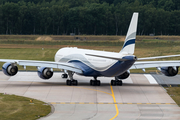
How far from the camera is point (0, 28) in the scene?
158m

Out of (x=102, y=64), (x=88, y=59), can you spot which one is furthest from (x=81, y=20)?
(x=102, y=64)

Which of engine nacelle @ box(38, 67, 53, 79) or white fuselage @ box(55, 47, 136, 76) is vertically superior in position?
white fuselage @ box(55, 47, 136, 76)

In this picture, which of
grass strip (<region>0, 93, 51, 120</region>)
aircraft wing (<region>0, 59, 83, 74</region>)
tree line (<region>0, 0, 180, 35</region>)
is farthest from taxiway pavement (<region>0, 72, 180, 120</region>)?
tree line (<region>0, 0, 180, 35</region>)

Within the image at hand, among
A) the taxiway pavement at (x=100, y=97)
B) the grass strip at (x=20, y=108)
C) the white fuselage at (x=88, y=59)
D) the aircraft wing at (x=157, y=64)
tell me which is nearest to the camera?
the grass strip at (x=20, y=108)

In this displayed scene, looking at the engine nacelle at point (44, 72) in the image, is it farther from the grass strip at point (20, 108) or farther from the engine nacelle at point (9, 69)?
the grass strip at point (20, 108)

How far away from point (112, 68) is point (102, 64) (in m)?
1.93

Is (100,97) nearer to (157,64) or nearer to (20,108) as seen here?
(20,108)

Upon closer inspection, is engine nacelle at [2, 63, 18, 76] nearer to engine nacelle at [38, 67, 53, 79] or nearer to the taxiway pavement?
the taxiway pavement

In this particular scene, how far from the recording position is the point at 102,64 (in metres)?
37.8

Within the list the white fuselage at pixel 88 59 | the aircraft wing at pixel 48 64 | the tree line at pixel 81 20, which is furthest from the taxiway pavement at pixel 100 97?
the tree line at pixel 81 20

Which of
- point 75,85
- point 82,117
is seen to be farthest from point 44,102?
point 75,85

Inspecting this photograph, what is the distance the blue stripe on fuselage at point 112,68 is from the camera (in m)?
34.6

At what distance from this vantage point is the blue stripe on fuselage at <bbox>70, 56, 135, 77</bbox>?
34.6 m

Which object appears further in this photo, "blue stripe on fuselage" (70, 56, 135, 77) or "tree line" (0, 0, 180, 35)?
"tree line" (0, 0, 180, 35)
